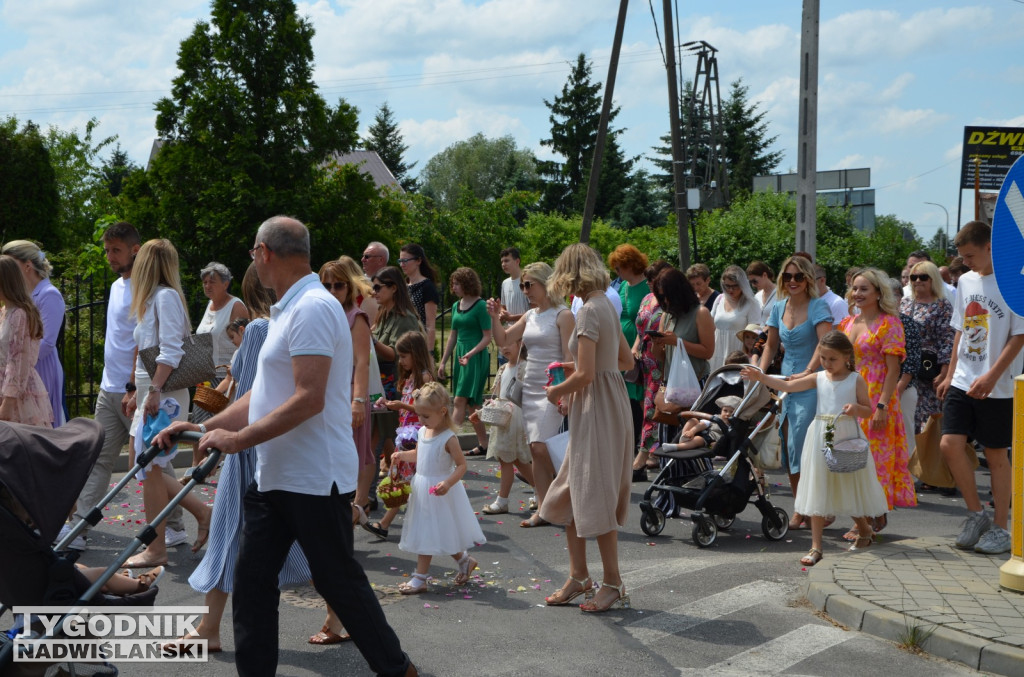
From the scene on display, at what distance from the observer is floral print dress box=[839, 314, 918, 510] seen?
7.73 meters

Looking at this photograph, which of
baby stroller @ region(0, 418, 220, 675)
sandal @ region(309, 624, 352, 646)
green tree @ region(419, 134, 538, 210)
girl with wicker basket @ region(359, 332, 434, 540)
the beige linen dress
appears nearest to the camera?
baby stroller @ region(0, 418, 220, 675)

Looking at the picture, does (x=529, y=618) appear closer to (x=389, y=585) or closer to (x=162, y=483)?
(x=389, y=585)

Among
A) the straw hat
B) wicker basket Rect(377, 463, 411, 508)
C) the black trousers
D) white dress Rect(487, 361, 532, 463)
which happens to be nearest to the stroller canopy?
the black trousers

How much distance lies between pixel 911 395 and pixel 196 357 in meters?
6.41

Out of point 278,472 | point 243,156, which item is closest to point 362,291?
point 278,472

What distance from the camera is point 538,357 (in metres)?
7.84

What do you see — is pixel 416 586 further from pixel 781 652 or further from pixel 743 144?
pixel 743 144

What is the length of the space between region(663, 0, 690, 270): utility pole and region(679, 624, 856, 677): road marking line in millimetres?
15057

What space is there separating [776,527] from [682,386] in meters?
1.77

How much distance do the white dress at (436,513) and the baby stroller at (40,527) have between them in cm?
219

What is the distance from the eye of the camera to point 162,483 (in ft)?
21.9

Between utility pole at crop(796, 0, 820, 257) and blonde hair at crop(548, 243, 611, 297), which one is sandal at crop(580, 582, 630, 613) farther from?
utility pole at crop(796, 0, 820, 257)

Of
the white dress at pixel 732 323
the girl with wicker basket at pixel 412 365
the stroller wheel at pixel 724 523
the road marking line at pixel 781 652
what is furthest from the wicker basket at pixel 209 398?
the white dress at pixel 732 323

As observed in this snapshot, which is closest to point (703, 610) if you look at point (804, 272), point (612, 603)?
point (612, 603)
